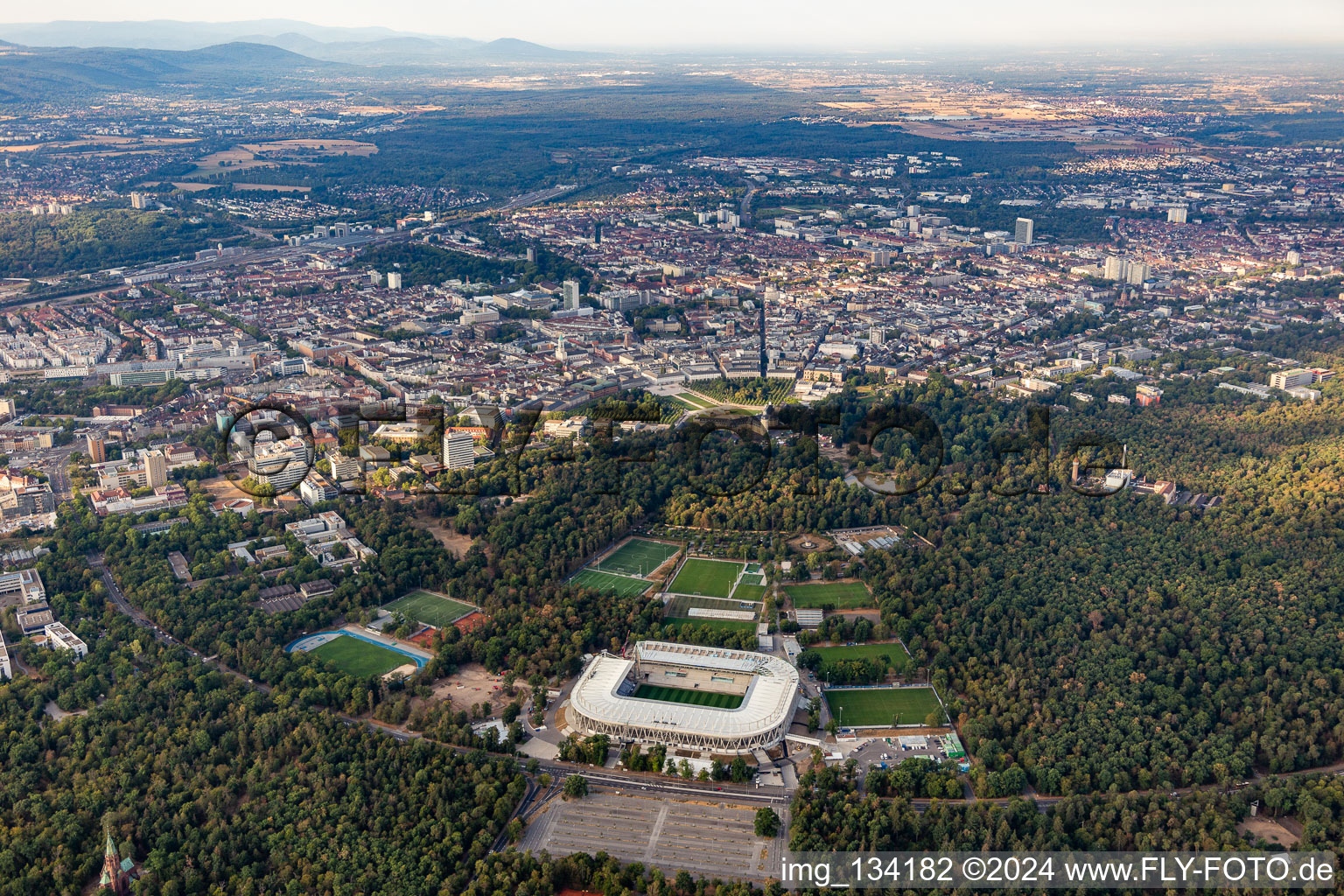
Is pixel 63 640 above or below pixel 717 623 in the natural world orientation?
above

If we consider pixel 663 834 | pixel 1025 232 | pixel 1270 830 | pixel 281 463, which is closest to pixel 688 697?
pixel 663 834

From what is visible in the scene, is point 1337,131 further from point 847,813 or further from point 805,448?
point 847,813

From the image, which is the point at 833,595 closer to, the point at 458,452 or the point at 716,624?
the point at 716,624

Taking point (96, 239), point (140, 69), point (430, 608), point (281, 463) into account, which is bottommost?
point (430, 608)

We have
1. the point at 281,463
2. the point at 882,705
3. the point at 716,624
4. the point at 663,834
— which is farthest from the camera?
the point at 281,463

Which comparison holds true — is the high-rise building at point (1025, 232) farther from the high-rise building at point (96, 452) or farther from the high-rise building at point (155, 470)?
the high-rise building at point (96, 452)

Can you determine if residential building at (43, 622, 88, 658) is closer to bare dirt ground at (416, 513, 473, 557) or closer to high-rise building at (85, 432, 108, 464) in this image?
bare dirt ground at (416, 513, 473, 557)
